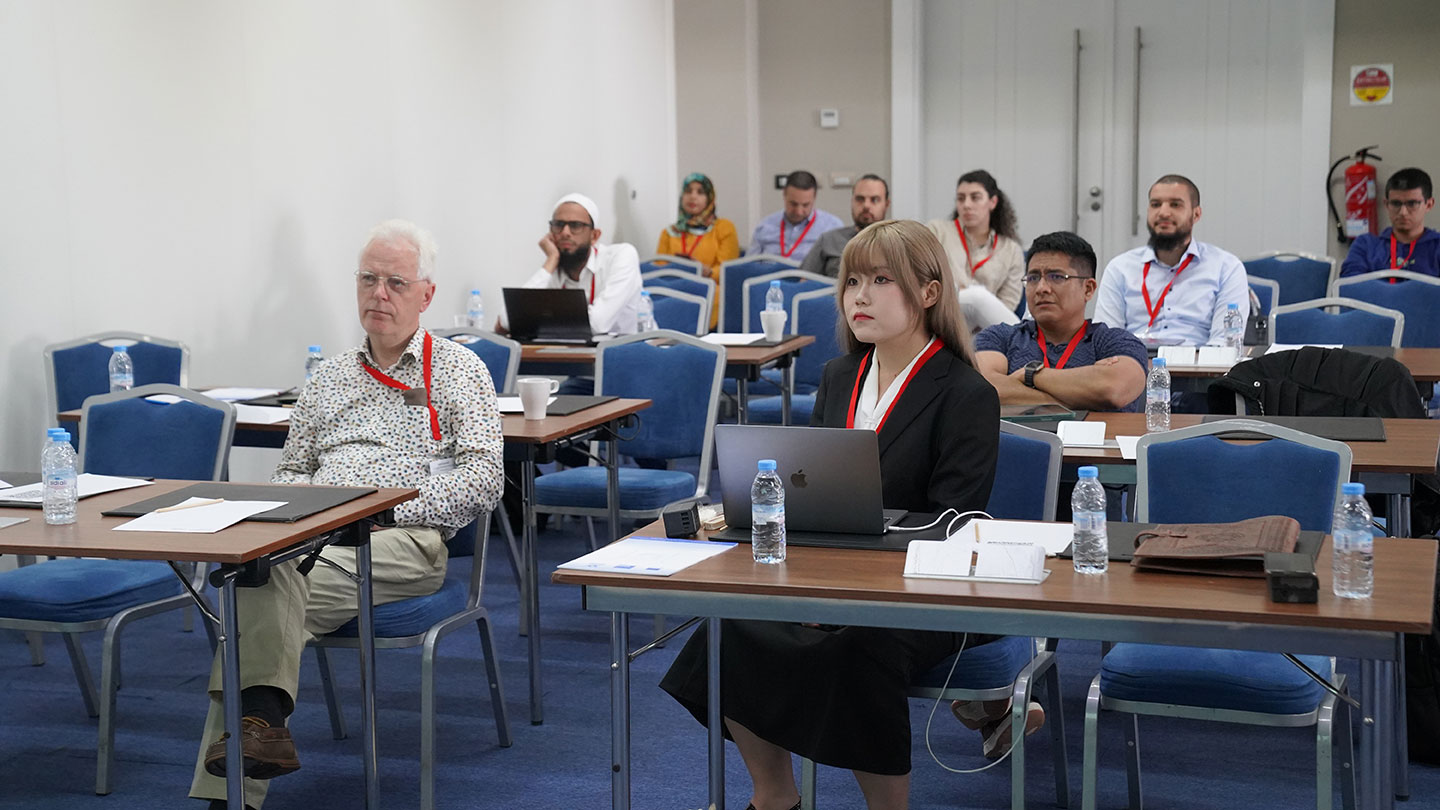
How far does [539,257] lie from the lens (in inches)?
320

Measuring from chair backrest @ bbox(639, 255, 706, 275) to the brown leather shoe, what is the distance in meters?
5.73

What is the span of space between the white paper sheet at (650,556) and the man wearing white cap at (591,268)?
4282mm

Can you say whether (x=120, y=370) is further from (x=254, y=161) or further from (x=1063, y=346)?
(x=1063, y=346)

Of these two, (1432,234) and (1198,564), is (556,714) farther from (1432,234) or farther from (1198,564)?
(1432,234)

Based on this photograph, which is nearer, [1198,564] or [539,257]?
[1198,564]

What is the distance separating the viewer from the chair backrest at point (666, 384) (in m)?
4.75

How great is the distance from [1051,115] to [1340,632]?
27.1ft

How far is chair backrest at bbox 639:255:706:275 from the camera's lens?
8.35 metres

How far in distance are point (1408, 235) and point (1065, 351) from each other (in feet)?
16.4

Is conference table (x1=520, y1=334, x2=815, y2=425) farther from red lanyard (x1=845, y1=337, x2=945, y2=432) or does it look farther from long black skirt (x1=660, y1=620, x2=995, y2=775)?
long black skirt (x1=660, y1=620, x2=995, y2=775)

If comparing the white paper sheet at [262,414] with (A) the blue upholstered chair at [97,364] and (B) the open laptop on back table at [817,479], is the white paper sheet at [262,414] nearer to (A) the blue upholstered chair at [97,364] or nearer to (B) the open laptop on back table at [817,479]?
(A) the blue upholstered chair at [97,364]

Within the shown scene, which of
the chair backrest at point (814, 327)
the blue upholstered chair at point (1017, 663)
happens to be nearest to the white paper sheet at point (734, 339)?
the chair backrest at point (814, 327)

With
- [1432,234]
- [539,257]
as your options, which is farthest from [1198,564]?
[1432,234]

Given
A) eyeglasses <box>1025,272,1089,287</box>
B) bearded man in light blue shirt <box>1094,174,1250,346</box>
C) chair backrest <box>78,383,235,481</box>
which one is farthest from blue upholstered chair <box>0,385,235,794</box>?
bearded man in light blue shirt <box>1094,174,1250,346</box>
